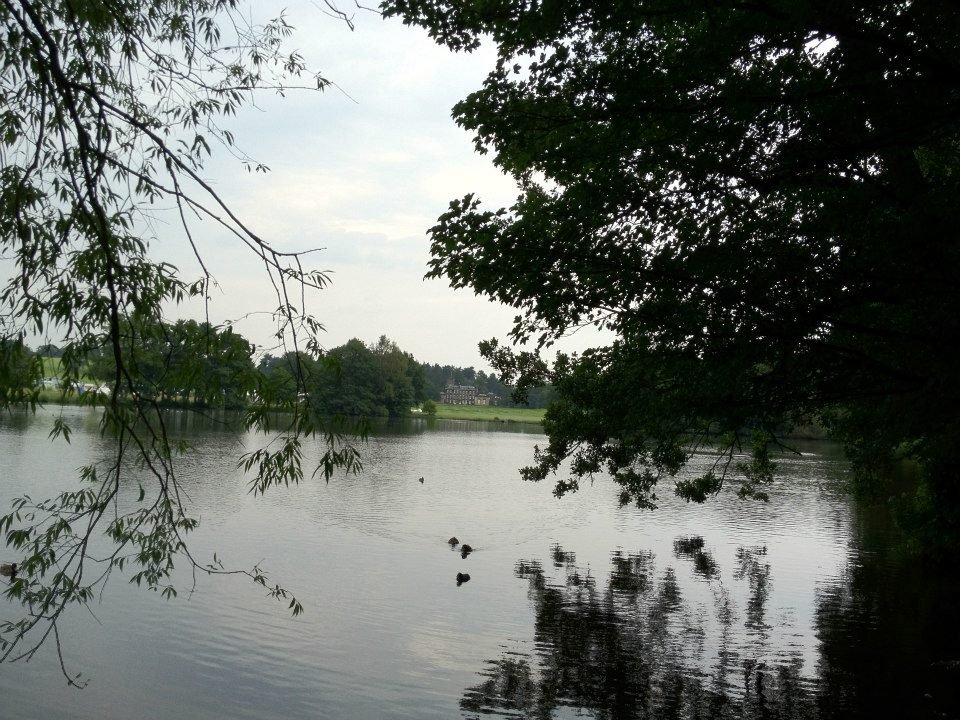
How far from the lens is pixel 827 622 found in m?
17.2

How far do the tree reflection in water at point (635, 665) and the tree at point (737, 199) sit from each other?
4444 millimetres

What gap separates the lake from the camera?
12.2m

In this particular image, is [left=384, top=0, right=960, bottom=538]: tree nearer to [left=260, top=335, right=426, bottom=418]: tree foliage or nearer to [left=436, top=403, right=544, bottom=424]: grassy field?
[left=260, top=335, right=426, bottom=418]: tree foliage

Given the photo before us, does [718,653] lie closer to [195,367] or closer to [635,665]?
[635,665]

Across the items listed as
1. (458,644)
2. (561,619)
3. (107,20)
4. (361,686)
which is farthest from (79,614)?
(107,20)

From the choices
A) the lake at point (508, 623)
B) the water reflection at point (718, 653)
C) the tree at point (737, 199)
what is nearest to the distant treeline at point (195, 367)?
the lake at point (508, 623)

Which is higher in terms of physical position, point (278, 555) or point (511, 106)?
point (511, 106)

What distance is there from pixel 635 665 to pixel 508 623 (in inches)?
134

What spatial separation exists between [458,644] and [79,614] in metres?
7.01

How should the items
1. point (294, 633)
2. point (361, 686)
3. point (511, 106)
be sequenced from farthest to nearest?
point (294, 633) < point (361, 686) < point (511, 106)

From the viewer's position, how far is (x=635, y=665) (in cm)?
1402

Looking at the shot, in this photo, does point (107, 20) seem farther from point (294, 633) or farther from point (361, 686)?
point (294, 633)

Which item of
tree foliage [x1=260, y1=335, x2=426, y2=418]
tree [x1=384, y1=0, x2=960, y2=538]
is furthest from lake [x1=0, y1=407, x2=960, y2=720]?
tree foliage [x1=260, y1=335, x2=426, y2=418]

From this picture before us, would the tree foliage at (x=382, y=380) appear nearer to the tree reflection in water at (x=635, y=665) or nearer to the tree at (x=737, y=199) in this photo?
the tree reflection in water at (x=635, y=665)
